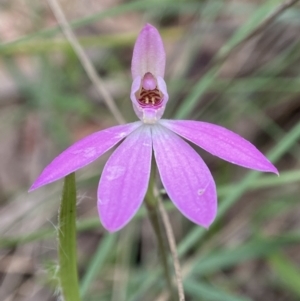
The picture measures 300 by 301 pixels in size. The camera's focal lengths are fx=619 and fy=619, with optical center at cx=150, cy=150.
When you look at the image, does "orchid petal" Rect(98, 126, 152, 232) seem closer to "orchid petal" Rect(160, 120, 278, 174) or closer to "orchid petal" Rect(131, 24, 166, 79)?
"orchid petal" Rect(160, 120, 278, 174)

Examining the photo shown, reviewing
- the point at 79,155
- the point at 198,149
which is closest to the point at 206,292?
the point at 198,149

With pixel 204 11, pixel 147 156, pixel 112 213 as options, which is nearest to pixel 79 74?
pixel 204 11

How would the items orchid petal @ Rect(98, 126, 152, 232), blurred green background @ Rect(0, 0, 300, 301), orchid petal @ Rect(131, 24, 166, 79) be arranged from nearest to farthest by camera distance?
orchid petal @ Rect(98, 126, 152, 232) < orchid petal @ Rect(131, 24, 166, 79) < blurred green background @ Rect(0, 0, 300, 301)

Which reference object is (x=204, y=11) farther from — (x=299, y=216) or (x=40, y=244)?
(x=40, y=244)

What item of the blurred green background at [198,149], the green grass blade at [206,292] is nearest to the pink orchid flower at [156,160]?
the blurred green background at [198,149]

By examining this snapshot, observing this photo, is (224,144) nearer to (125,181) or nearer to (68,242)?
(125,181)

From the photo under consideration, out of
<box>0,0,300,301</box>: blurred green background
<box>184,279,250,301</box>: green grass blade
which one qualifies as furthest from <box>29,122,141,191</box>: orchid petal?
<box>184,279,250,301</box>: green grass blade

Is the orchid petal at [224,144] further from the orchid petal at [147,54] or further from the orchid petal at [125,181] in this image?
the orchid petal at [147,54]
